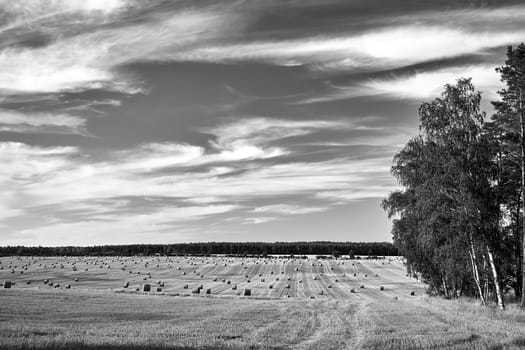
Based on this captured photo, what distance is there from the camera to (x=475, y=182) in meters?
33.8

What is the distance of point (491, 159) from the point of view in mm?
35750

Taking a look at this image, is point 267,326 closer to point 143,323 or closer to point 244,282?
point 143,323

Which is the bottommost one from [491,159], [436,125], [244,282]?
[244,282]

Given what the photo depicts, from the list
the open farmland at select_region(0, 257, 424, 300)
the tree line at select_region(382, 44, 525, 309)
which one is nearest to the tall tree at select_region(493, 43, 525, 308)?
the tree line at select_region(382, 44, 525, 309)

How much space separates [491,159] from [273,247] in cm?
16335

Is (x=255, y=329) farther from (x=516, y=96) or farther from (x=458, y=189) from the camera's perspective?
(x=516, y=96)

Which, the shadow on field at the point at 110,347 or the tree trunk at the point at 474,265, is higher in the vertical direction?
the tree trunk at the point at 474,265

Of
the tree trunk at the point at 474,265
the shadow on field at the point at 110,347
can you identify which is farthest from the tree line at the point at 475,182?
the shadow on field at the point at 110,347

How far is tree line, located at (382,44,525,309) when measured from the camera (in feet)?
109

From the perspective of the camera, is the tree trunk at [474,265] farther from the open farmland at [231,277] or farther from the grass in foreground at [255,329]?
the open farmland at [231,277]

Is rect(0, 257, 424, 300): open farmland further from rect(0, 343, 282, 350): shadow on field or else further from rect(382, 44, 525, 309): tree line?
rect(0, 343, 282, 350): shadow on field

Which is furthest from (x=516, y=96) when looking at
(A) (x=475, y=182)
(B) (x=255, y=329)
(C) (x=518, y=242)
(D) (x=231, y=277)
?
(D) (x=231, y=277)

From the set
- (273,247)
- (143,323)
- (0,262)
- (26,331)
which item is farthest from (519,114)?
(273,247)

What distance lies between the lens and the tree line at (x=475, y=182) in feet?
109
